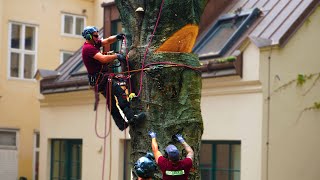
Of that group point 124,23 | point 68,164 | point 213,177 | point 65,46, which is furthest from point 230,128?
point 65,46

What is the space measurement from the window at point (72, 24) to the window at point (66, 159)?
674cm

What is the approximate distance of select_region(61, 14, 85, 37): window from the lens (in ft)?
96.7

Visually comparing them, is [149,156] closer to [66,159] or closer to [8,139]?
[66,159]

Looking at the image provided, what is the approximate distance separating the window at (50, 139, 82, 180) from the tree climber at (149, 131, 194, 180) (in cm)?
1583

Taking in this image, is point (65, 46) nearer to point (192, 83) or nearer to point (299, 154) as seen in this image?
point (299, 154)

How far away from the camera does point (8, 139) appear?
90.9 ft

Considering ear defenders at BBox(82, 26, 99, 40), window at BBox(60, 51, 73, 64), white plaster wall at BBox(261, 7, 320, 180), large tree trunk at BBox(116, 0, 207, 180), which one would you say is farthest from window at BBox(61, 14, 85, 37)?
large tree trunk at BBox(116, 0, 207, 180)

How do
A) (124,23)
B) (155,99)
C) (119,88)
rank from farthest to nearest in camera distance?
(119,88)
(124,23)
(155,99)

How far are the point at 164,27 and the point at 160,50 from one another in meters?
0.23

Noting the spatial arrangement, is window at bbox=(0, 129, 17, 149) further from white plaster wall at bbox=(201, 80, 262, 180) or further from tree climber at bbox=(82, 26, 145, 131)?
tree climber at bbox=(82, 26, 145, 131)

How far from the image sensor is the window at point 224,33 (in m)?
17.7

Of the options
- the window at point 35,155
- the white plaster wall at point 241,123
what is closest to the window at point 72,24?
the window at point 35,155

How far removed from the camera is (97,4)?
30.2 meters

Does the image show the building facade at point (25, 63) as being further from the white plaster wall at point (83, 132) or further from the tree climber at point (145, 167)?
the tree climber at point (145, 167)
